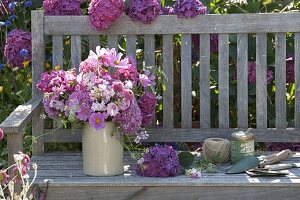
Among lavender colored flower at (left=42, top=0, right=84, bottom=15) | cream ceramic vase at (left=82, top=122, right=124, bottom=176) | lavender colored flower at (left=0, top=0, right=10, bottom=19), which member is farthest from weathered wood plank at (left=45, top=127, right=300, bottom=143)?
lavender colored flower at (left=0, top=0, right=10, bottom=19)

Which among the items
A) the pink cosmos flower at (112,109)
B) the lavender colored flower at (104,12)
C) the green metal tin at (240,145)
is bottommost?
the green metal tin at (240,145)

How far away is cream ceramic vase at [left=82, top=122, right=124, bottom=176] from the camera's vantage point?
344 centimetres

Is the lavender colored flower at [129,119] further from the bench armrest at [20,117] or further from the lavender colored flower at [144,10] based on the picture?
the lavender colored flower at [144,10]

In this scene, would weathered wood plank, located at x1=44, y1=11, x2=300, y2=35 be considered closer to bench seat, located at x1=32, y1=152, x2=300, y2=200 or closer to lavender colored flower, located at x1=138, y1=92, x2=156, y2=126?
lavender colored flower, located at x1=138, y1=92, x2=156, y2=126

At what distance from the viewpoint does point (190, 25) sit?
392cm

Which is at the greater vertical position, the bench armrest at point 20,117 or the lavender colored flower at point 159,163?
the bench armrest at point 20,117

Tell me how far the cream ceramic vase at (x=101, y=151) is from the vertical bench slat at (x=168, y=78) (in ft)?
1.85

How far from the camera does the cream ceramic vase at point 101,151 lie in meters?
3.44

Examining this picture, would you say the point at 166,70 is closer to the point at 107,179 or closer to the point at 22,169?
the point at 107,179

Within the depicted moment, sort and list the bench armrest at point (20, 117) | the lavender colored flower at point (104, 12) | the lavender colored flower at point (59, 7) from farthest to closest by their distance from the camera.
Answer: the lavender colored flower at point (59, 7) < the lavender colored flower at point (104, 12) < the bench armrest at point (20, 117)

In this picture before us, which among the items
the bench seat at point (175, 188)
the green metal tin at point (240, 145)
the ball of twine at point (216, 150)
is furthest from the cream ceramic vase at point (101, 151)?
the green metal tin at point (240, 145)

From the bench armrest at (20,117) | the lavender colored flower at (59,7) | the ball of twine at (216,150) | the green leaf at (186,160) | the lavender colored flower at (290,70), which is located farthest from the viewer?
the lavender colored flower at (290,70)

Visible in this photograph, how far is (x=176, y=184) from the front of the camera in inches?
130

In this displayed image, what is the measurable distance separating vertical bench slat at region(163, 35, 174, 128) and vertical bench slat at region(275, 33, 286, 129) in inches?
21.3
